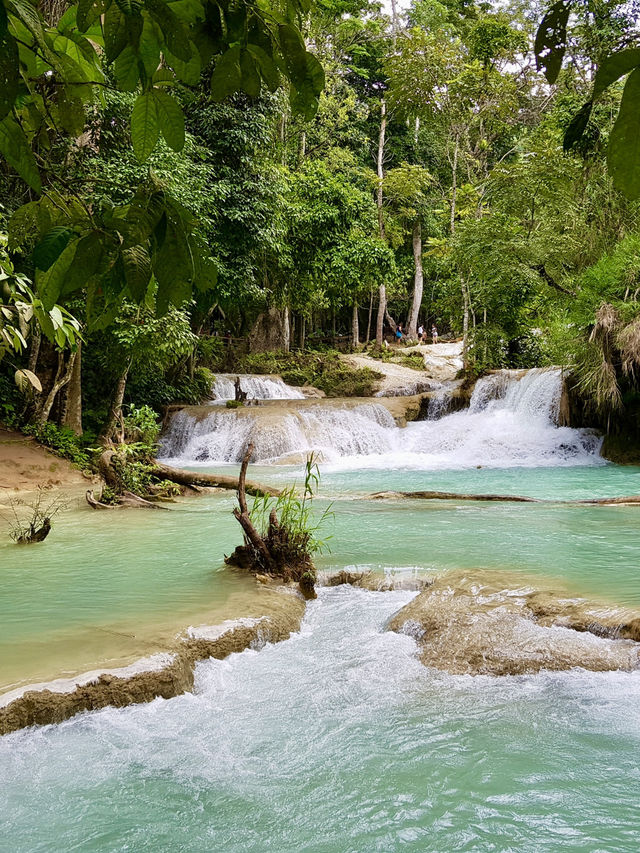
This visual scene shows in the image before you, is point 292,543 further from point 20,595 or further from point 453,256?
point 453,256

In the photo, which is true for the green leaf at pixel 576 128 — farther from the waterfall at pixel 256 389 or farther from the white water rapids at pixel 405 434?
the waterfall at pixel 256 389

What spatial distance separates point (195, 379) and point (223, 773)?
17.0m

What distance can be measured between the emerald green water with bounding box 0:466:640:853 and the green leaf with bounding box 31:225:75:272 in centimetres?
206

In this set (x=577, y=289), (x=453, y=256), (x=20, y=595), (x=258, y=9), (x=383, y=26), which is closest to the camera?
(x=258, y=9)

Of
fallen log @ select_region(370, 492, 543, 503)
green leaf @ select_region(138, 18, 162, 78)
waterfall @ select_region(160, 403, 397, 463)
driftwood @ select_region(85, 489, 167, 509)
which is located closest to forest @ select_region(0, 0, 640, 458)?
green leaf @ select_region(138, 18, 162, 78)

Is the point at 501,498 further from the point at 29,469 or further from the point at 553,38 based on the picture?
the point at 553,38

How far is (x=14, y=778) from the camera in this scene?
8.79 ft

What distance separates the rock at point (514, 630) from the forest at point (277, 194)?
8.09 feet

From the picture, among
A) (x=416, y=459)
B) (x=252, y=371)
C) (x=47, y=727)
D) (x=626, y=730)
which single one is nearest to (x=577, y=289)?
(x=416, y=459)

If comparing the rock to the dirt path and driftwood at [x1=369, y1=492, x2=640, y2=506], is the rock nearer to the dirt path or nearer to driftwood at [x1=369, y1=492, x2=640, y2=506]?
driftwood at [x1=369, y1=492, x2=640, y2=506]

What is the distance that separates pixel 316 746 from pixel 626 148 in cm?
277

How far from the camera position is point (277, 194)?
56.7 ft

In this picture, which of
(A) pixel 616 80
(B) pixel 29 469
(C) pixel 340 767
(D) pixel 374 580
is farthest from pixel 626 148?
(B) pixel 29 469

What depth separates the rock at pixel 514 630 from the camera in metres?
3.71
